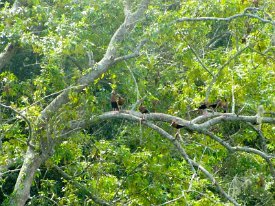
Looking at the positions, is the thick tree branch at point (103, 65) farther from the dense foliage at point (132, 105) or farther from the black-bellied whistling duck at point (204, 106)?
the black-bellied whistling duck at point (204, 106)

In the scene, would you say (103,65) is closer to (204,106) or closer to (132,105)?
(132,105)

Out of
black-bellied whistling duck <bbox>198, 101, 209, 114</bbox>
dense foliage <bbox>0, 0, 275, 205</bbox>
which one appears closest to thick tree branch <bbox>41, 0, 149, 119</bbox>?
dense foliage <bbox>0, 0, 275, 205</bbox>

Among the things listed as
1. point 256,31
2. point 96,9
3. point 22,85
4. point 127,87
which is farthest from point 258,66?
point 22,85

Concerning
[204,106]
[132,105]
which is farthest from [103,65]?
[204,106]

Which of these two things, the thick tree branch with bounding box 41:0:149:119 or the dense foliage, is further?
the thick tree branch with bounding box 41:0:149:119

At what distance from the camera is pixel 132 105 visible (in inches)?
400

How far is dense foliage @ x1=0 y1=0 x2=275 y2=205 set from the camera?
29.2 feet

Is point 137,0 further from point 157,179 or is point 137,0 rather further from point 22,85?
point 157,179

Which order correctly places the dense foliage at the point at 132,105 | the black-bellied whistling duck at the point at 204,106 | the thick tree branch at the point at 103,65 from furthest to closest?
the thick tree branch at the point at 103,65 → the dense foliage at the point at 132,105 → the black-bellied whistling duck at the point at 204,106

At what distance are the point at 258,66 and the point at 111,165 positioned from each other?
2511mm

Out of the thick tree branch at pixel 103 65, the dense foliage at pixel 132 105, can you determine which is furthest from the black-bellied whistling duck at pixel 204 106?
the thick tree branch at pixel 103 65

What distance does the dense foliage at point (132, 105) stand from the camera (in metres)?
8.91

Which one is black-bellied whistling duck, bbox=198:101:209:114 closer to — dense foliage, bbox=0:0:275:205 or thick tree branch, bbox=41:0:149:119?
dense foliage, bbox=0:0:275:205

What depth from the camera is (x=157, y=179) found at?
927 centimetres
